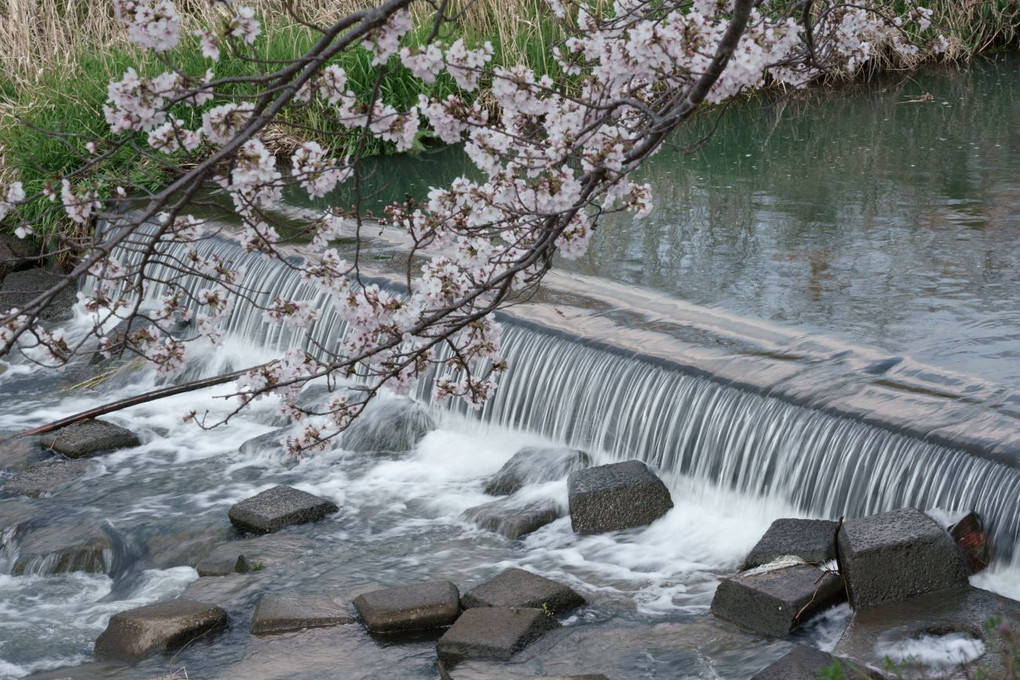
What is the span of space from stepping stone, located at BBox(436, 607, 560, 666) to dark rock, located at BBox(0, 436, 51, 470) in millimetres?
3556

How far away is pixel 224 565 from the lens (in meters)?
5.69

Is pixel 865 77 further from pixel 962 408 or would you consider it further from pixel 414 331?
pixel 414 331

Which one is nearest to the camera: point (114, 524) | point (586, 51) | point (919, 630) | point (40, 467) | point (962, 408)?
point (586, 51)

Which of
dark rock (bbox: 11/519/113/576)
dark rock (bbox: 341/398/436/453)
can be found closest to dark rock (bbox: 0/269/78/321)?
dark rock (bbox: 341/398/436/453)

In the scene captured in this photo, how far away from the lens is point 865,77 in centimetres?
1409

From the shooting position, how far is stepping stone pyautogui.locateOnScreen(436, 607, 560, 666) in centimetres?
464

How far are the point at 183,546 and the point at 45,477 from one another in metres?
1.36

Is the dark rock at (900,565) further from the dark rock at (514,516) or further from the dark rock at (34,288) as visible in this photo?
the dark rock at (34,288)

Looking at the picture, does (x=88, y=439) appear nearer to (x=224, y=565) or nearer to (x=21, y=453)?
(x=21, y=453)

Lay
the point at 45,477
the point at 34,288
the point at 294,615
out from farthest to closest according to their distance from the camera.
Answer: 1. the point at 34,288
2. the point at 45,477
3. the point at 294,615

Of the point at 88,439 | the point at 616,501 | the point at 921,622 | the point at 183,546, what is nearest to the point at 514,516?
the point at 616,501

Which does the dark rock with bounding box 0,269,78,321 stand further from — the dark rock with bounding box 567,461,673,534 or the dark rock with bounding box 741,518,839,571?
the dark rock with bounding box 741,518,839,571

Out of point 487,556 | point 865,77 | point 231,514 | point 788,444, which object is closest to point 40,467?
point 231,514

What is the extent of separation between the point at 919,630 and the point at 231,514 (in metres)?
3.29
